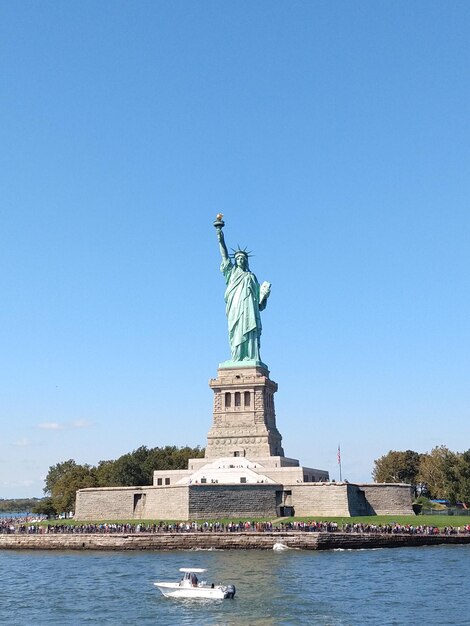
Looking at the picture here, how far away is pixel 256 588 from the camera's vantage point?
3148 cm

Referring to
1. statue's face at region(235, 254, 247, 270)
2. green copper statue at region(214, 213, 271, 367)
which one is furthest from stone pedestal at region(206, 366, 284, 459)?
statue's face at region(235, 254, 247, 270)

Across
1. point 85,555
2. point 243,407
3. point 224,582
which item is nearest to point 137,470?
point 243,407

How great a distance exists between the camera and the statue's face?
68856 millimetres

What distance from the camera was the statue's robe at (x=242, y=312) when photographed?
221 ft

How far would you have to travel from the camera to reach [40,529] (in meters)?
53.2

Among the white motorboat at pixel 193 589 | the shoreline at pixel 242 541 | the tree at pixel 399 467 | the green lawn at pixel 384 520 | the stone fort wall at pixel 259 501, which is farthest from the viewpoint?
the tree at pixel 399 467

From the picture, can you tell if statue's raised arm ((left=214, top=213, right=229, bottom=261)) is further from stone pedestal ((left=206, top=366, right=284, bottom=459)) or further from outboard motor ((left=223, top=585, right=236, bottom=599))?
outboard motor ((left=223, top=585, right=236, bottom=599))

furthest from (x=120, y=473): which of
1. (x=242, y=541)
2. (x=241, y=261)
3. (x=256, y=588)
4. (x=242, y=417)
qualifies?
(x=256, y=588)

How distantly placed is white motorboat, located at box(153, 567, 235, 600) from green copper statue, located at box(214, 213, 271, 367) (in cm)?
3545

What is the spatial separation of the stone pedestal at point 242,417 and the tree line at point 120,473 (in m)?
14.8

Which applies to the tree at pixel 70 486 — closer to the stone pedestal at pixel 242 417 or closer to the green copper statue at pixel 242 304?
the stone pedestal at pixel 242 417

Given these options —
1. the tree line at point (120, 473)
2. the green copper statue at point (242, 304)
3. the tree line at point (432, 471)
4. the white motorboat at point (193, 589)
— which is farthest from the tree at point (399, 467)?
the white motorboat at point (193, 589)

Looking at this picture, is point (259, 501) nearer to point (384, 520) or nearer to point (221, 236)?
point (384, 520)

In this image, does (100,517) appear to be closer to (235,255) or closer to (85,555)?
(85,555)
